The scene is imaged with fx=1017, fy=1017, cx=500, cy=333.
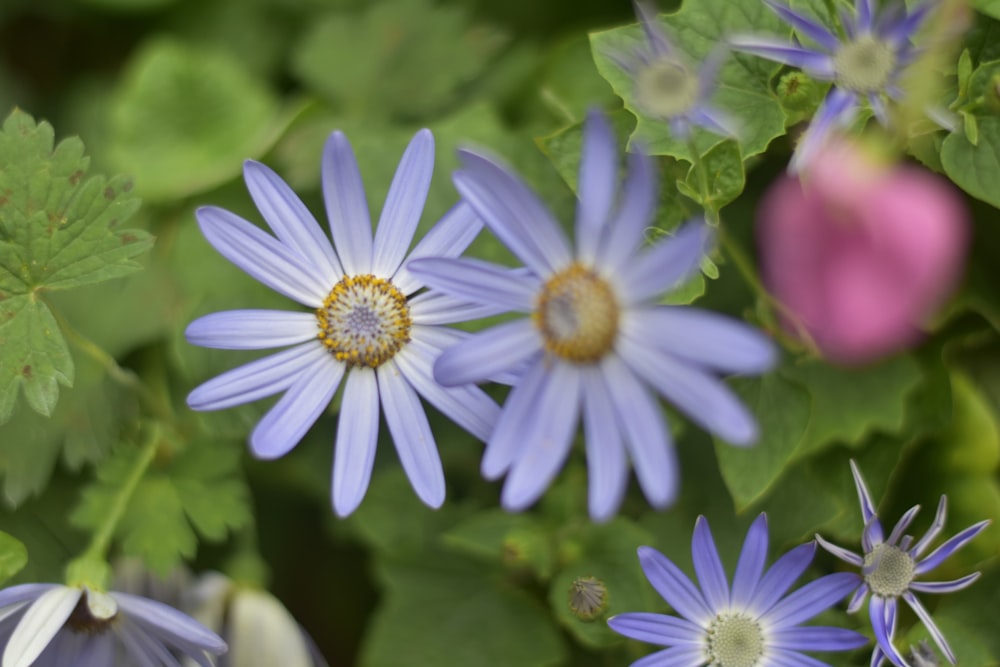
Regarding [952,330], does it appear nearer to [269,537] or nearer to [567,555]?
[567,555]

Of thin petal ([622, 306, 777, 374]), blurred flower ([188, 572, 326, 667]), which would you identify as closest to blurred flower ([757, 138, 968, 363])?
thin petal ([622, 306, 777, 374])

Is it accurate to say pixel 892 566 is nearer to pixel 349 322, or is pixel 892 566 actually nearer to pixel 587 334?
pixel 587 334

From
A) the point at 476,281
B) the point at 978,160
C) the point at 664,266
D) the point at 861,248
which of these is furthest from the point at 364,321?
the point at 978,160

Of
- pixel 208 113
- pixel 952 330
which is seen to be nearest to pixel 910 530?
pixel 952 330

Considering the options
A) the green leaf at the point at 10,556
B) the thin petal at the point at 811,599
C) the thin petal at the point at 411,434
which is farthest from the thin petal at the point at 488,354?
the green leaf at the point at 10,556

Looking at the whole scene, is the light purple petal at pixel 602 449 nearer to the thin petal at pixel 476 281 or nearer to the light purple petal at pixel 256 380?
the thin petal at pixel 476 281

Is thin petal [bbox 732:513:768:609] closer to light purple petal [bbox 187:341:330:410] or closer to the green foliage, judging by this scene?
light purple petal [bbox 187:341:330:410]
